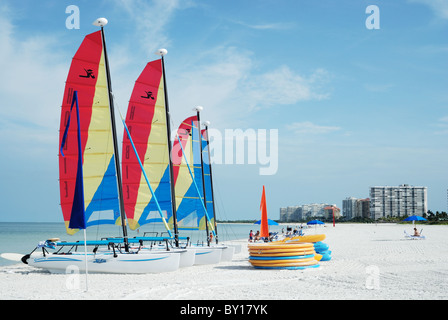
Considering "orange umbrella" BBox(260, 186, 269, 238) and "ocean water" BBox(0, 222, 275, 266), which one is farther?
"ocean water" BBox(0, 222, 275, 266)

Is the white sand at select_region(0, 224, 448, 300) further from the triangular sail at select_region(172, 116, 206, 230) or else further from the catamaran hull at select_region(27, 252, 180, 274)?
the triangular sail at select_region(172, 116, 206, 230)

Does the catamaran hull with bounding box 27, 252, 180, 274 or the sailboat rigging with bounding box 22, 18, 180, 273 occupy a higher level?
the sailboat rigging with bounding box 22, 18, 180, 273

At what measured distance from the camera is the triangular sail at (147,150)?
59.2 ft

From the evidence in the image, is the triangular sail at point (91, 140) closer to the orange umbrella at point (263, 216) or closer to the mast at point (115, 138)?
the mast at point (115, 138)

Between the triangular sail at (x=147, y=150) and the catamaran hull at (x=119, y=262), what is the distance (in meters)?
3.15

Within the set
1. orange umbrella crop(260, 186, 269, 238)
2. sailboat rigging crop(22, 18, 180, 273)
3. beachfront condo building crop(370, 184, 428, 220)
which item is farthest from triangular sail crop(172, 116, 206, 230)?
beachfront condo building crop(370, 184, 428, 220)

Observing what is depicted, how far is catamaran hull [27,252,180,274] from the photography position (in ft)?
48.1

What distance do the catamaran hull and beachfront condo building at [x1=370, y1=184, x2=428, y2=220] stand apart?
6972 inches

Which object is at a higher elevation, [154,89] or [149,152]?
[154,89]
